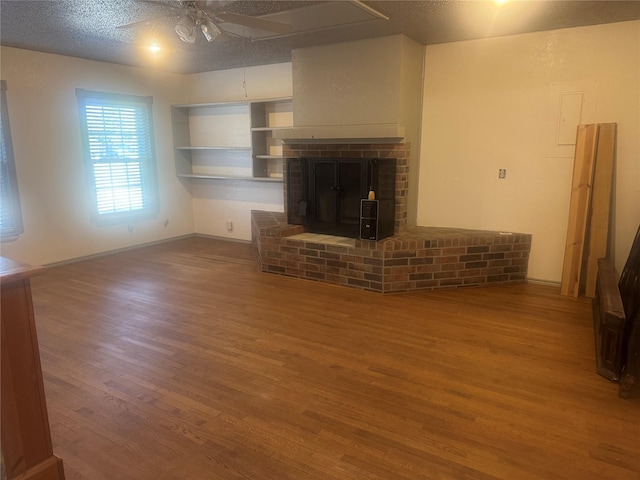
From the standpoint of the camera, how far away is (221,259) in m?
5.36

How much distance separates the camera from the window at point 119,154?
5.27 meters

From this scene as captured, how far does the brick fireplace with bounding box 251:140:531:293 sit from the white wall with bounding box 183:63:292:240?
4.55ft

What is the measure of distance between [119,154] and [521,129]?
4.85m

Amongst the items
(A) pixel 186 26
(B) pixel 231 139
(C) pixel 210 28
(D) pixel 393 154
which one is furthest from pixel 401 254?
(B) pixel 231 139

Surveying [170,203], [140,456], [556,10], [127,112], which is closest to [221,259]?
[170,203]

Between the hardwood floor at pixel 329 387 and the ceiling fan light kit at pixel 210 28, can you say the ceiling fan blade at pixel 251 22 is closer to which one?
the ceiling fan light kit at pixel 210 28

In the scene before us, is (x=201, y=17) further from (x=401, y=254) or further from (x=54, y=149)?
(x=54, y=149)

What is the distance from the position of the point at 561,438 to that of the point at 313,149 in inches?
142

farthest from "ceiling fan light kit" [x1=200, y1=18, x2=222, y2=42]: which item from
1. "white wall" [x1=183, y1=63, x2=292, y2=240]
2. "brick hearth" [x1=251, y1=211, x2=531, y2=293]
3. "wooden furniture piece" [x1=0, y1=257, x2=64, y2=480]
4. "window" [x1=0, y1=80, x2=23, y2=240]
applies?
"window" [x1=0, y1=80, x2=23, y2=240]

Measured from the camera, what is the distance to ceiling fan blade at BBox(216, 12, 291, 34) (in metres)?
2.68

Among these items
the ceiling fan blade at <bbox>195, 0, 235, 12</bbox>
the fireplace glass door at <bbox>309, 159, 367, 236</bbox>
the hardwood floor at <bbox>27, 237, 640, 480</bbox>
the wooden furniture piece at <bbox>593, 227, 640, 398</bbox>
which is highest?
the ceiling fan blade at <bbox>195, 0, 235, 12</bbox>

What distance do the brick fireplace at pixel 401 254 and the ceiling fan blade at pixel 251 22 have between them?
1.71 metres

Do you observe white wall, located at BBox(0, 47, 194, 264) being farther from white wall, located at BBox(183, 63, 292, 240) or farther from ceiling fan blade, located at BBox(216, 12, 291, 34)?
ceiling fan blade, located at BBox(216, 12, 291, 34)

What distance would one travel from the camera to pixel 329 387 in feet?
8.17
